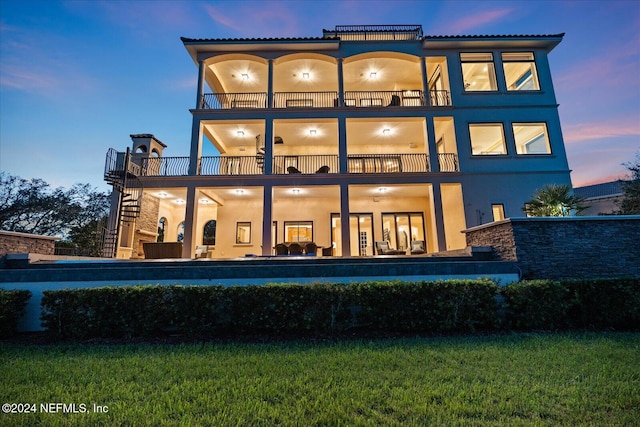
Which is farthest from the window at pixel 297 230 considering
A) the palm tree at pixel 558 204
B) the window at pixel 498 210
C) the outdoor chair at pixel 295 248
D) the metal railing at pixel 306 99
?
the palm tree at pixel 558 204

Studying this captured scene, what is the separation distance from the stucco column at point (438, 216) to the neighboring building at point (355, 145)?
0.20 ft

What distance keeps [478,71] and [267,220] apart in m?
12.6

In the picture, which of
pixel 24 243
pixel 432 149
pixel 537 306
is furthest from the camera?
pixel 432 149

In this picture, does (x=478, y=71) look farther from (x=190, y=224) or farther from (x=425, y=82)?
(x=190, y=224)

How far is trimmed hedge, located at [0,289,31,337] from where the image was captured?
4.47m

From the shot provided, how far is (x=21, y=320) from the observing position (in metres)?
4.91

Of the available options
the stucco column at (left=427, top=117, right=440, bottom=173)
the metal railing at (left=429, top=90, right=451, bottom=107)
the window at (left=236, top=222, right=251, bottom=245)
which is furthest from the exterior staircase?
the metal railing at (left=429, top=90, right=451, bottom=107)

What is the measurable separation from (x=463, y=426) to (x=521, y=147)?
47.7ft

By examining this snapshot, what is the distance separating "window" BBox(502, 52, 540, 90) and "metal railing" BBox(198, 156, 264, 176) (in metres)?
12.9

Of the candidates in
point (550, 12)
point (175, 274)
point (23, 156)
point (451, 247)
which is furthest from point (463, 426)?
point (23, 156)

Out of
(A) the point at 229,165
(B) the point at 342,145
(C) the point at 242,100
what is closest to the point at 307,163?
(B) the point at 342,145

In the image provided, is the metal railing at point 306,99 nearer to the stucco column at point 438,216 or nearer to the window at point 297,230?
the window at point 297,230

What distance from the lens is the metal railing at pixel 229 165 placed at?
12.2 metres

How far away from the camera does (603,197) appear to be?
21.2m
